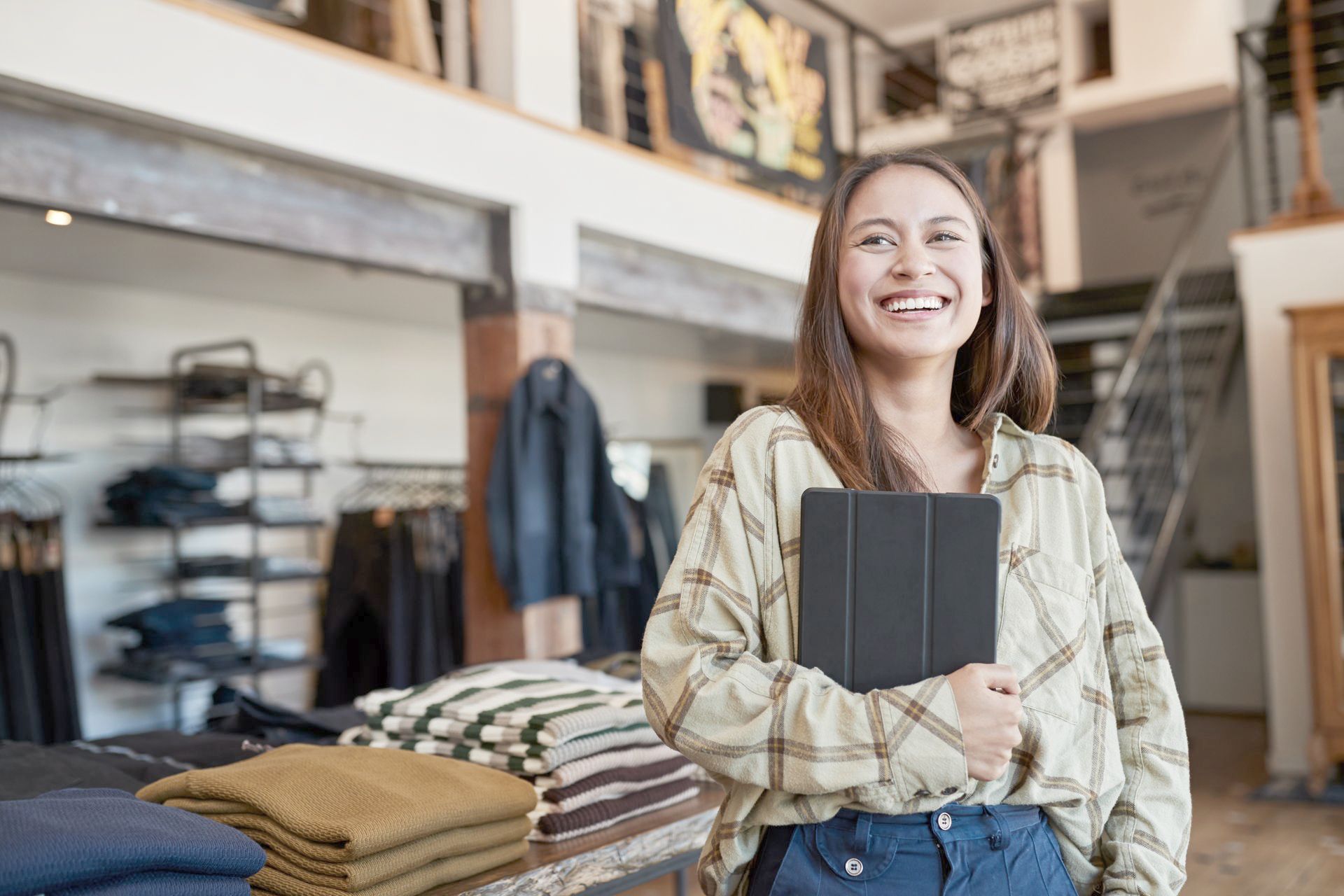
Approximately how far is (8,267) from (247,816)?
4.17 meters

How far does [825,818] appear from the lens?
3.28 feet

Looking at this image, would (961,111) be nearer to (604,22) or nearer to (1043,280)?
(1043,280)

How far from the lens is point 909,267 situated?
110cm

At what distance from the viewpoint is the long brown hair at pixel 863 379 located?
112cm

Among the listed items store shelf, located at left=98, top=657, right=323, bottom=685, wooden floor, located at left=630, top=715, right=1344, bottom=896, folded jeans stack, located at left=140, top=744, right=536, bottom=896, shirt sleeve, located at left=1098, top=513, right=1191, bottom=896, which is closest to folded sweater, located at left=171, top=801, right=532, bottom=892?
folded jeans stack, located at left=140, top=744, right=536, bottom=896

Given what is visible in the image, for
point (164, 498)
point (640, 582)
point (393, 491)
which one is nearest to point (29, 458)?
point (164, 498)

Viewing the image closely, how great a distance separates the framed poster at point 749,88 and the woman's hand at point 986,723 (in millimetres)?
3744

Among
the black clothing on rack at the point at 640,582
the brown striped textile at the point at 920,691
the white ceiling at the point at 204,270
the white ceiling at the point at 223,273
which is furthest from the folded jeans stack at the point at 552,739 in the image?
the black clothing on rack at the point at 640,582

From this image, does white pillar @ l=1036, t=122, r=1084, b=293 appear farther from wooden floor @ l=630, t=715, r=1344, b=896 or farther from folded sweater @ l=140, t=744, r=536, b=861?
folded sweater @ l=140, t=744, r=536, b=861

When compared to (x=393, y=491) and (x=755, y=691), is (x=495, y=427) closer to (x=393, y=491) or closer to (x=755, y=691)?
→ (x=393, y=491)

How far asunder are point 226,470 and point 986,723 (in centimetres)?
445

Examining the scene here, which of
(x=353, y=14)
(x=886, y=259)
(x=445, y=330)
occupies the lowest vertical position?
(x=886, y=259)

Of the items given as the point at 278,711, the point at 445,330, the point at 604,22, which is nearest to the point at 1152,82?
the point at 604,22

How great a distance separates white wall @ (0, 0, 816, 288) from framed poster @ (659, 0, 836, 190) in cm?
20
